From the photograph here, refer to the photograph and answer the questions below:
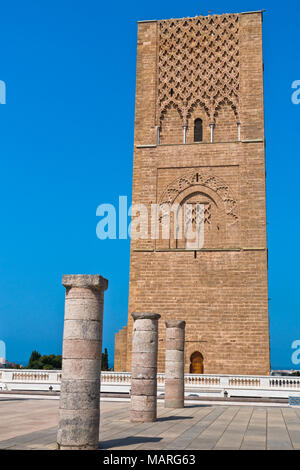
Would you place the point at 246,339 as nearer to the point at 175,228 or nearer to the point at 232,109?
the point at 175,228

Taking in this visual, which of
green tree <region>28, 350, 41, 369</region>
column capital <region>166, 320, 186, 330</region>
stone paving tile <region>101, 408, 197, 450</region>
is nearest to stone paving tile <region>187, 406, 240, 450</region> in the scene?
stone paving tile <region>101, 408, 197, 450</region>

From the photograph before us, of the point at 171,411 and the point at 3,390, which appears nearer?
the point at 171,411

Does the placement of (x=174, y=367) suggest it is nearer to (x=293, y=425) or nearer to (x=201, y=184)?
(x=293, y=425)

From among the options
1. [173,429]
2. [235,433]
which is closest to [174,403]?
[173,429]

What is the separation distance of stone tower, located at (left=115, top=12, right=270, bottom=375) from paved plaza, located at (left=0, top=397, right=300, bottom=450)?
9.38 metres

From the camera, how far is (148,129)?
82.7 feet

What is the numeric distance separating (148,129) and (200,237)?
582 centimetres

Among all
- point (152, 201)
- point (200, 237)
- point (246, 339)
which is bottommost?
point (246, 339)

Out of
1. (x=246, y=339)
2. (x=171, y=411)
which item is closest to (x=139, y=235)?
(x=246, y=339)

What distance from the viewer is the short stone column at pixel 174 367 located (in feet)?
44.7

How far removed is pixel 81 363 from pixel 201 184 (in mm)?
17394

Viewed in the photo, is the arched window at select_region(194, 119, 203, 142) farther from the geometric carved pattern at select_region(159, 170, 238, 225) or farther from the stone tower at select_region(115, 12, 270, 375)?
the geometric carved pattern at select_region(159, 170, 238, 225)

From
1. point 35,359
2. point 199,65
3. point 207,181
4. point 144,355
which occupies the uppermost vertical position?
point 199,65

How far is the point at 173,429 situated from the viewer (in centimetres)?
913
